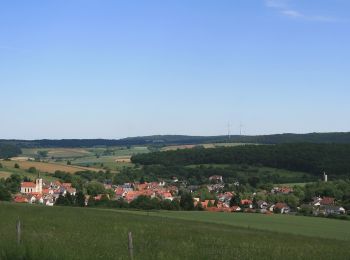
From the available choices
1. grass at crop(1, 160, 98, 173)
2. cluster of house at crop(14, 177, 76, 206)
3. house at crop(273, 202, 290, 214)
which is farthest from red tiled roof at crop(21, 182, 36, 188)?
house at crop(273, 202, 290, 214)

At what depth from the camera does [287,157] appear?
527 feet

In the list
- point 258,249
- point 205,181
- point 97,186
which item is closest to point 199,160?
point 205,181

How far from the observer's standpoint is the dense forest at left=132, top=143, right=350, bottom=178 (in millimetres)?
153000

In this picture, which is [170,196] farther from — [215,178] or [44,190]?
[215,178]

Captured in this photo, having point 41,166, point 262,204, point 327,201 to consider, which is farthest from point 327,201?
point 41,166

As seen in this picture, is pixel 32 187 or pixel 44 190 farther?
pixel 44 190

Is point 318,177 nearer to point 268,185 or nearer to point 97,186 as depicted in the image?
point 268,185

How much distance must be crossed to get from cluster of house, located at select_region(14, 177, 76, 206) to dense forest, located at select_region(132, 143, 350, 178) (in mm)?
63559

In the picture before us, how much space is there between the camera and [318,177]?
480 feet

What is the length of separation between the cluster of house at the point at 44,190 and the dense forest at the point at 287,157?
6356 cm

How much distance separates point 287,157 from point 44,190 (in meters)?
70.6

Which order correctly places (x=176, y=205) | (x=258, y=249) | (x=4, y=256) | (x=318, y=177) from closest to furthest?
(x=4, y=256) → (x=258, y=249) → (x=176, y=205) → (x=318, y=177)

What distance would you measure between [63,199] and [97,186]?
3429 cm

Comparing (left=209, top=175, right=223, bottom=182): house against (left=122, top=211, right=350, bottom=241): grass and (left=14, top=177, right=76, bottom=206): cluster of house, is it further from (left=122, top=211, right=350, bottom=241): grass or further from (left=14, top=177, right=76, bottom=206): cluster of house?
(left=122, top=211, right=350, bottom=241): grass
